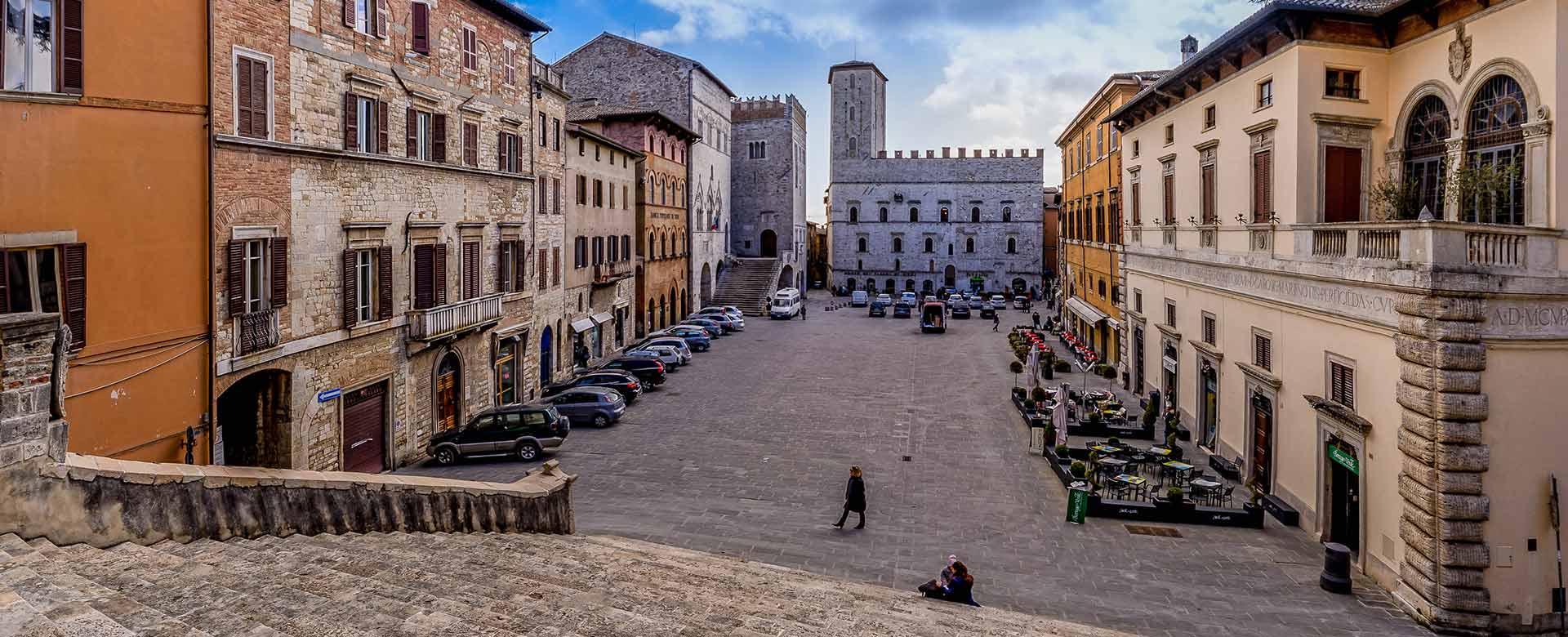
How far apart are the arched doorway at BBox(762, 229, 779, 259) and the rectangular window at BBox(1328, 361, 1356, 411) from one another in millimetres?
61515

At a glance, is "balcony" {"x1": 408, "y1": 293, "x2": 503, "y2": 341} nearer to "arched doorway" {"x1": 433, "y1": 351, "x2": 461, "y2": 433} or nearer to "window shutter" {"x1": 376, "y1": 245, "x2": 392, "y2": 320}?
"window shutter" {"x1": 376, "y1": 245, "x2": 392, "y2": 320}

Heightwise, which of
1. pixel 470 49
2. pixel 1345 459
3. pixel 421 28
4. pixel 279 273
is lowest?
pixel 1345 459

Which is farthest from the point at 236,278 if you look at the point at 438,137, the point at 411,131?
the point at 438,137

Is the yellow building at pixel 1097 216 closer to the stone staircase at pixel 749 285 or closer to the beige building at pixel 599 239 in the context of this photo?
the beige building at pixel 599 239

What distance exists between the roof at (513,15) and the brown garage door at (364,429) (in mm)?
11279

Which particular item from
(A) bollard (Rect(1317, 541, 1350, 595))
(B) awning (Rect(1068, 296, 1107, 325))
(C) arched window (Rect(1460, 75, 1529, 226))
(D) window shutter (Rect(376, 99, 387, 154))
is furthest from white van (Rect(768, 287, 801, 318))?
(A) bollard (Rect(1317, 541, 1350, 595))

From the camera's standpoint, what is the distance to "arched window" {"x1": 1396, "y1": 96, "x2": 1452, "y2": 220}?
51.7 feet

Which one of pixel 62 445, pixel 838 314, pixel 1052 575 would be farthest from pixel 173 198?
pixel 838 314

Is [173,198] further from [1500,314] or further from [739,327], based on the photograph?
[739,327]

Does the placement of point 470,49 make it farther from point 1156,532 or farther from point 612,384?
point 1156,532

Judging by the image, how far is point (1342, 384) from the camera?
50.9 ft

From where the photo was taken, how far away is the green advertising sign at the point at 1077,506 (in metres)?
17.2

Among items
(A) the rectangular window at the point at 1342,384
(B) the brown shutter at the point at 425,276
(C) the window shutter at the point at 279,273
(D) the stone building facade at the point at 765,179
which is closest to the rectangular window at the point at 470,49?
(B) the brown shutter at the point at 425,276

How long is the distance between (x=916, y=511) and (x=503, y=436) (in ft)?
35.5
